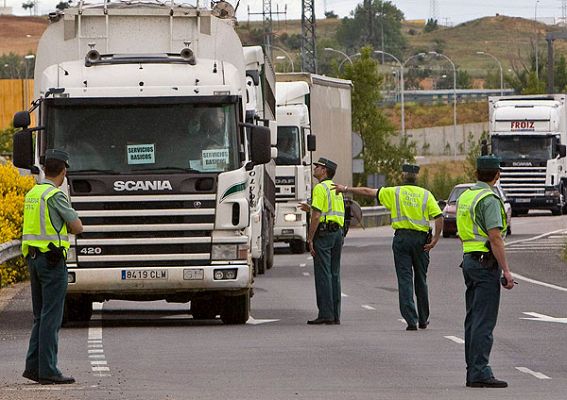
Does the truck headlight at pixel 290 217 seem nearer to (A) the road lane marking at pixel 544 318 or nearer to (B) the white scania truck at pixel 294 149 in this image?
→ (B) the white scania truck at pixel 294 149

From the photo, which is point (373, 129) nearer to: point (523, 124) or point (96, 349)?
point (523, 124)

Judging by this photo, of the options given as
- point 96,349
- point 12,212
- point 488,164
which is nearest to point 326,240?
point 96,349

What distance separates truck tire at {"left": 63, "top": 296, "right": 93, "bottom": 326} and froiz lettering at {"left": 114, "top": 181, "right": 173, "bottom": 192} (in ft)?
5.62

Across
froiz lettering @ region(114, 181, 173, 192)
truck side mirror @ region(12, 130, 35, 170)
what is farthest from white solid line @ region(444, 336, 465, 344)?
truck side mirror @ region(12, 130, 35, 170)

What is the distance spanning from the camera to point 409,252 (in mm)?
19828

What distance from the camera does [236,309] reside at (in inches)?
806

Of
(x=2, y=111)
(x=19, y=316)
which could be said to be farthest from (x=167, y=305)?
(x=2, y=111)

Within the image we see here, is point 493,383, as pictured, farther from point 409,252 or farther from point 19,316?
point 19,316

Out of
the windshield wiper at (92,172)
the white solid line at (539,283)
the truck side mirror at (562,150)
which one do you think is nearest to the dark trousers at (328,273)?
the windshield wiper at (92,172)

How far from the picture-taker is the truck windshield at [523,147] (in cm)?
5781

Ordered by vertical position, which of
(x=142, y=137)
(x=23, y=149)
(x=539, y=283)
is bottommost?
(x=539, y=283)

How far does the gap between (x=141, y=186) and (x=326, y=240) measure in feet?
8.75

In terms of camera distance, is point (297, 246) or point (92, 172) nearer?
point (92, 172)

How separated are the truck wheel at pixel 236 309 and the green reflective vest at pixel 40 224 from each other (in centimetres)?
628
